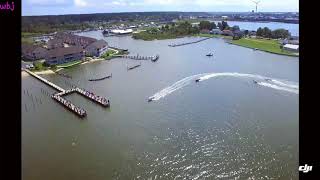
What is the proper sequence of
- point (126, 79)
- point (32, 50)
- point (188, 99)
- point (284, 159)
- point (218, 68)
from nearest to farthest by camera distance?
point (284, 159) → point (188, 99) → point (126, 79) → point (218, 68) → point (32, 50)

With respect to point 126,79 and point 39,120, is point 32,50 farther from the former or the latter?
point 39,120

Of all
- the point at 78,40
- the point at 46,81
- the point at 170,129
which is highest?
the point at 78,40

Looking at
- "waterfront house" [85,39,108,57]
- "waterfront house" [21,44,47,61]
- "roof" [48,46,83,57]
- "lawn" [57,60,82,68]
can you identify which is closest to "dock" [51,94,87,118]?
"lawn" [57,60,82,68]

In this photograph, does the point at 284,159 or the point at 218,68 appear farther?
the point at 218,68

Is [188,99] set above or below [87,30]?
below

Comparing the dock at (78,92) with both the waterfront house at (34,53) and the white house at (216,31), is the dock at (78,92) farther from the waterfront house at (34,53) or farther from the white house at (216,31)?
the white house at (216,31)

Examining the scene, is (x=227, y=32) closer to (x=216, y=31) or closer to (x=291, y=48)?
(x=216, y=31)

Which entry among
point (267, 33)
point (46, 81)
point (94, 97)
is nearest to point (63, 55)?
point (46, 81)

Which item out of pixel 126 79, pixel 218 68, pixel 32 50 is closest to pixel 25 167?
pixel 126 79

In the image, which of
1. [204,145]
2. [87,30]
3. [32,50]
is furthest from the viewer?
[87,30]
